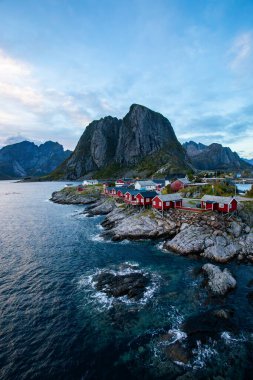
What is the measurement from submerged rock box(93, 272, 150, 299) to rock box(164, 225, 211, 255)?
11.9 m

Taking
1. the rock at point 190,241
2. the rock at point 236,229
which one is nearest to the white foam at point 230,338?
the rock at point 190,241

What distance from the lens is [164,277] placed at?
33.4 meters

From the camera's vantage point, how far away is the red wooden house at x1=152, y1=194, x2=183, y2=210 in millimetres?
57434

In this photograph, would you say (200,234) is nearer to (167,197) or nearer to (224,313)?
(167,197)

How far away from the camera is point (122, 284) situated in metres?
30.9

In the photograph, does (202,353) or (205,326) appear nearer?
(202,353)

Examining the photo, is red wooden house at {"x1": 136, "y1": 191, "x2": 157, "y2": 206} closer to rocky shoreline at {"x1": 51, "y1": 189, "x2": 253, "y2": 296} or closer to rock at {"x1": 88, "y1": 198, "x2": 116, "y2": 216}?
rocky shoreline at {"x1": 51, "y1": 189, "x2": 253, "y2": 296}

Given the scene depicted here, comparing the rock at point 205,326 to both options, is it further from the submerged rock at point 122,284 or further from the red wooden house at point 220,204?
the red wooden house at point 220,204

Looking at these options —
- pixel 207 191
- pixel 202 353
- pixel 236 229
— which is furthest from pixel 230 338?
pixel 207 191

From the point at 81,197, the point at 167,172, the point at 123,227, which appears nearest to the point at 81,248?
the point at 123,227

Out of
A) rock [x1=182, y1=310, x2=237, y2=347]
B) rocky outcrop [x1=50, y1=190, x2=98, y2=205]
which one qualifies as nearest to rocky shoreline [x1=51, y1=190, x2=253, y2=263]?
rock [x1=182, y1=310, x2=237, y2=347]

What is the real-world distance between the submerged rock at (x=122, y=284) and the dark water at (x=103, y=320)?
112cm

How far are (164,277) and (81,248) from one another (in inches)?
781

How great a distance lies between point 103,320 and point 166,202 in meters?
37.2
